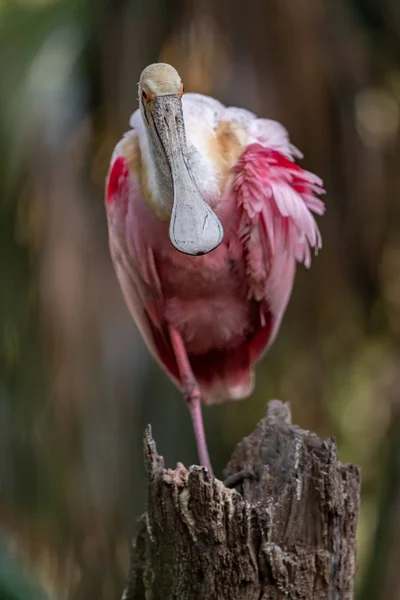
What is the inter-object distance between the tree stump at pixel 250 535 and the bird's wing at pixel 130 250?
1174mm

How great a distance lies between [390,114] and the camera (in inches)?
271

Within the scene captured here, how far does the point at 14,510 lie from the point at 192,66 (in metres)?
2.70

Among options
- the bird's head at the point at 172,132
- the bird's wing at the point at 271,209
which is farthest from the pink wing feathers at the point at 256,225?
the bird's head at the point at 172,132

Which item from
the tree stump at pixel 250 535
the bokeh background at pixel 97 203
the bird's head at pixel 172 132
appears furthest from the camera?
the bokeh background at pixel 97 203

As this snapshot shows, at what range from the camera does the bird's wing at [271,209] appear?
393cm

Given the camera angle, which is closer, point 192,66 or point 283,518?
point 283,518

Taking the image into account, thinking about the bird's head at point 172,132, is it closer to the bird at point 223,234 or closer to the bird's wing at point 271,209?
the bird at point 223,234

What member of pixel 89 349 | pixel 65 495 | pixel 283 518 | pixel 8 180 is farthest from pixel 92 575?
pixel 283 518

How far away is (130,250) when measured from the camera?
4.10 metres

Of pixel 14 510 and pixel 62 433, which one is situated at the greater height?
pixel 62 433

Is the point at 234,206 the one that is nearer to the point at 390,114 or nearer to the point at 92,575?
the point at 92,575

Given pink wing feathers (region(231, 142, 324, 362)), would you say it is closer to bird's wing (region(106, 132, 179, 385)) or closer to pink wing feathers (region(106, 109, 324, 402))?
pink wing feathers (region(106, 109, 324, 402))

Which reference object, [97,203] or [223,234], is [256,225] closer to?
[223,234]

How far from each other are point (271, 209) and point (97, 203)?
2.22 metres
